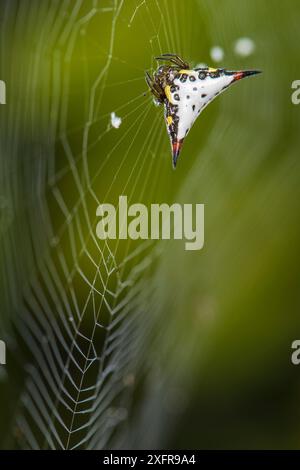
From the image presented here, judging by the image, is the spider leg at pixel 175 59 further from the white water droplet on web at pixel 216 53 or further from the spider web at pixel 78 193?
the white water droplet on web at pixel 216 53

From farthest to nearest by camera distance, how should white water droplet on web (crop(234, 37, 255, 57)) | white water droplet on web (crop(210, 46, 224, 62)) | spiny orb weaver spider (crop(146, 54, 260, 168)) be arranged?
white water droplet on web (crop(234, 37, 255, 57)) → white water droplet on web (crop(210, 46, 224, 62)) → spiny orb weaver spider (crop(146, 54, 260, 168))

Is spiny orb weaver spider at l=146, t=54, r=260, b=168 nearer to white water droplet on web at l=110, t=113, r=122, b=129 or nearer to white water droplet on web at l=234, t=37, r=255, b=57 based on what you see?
white water droplet on web at l=110, t=113, r=122, b=129

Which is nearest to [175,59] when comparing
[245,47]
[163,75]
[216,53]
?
[163,75]

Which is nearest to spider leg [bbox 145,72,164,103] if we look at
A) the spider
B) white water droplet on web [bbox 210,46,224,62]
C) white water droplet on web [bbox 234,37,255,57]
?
the spider

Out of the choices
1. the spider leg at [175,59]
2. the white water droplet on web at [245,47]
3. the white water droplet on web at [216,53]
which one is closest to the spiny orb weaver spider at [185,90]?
the spider leg at [175,59]

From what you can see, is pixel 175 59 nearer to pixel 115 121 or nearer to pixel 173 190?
pixel 115 121

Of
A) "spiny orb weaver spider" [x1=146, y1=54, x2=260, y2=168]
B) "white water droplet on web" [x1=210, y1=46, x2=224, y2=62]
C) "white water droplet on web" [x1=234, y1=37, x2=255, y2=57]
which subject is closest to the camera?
"spiny orb weaver spider" [x1=146, y1=54, x2=260, y2=168]
